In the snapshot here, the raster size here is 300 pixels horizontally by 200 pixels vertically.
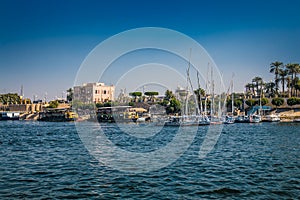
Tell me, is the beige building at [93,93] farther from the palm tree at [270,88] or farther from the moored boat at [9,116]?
the palm tree at [270,88]

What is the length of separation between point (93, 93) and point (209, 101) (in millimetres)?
66013

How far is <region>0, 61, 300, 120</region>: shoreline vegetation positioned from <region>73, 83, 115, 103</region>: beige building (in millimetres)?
8512

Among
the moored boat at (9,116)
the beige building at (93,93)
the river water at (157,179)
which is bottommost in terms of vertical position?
the river water at (157,179)

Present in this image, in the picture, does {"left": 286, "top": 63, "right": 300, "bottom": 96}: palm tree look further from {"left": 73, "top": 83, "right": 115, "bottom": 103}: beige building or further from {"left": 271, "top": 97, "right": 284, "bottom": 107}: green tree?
{"left": 73, "top": 83, "right": 115, "bottom": 103}: beige building

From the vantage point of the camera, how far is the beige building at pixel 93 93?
531 ft

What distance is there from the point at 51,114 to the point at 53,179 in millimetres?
125876

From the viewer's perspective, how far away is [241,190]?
14375 mm

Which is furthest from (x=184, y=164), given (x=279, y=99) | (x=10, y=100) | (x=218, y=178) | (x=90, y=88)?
(x=10, y=100)

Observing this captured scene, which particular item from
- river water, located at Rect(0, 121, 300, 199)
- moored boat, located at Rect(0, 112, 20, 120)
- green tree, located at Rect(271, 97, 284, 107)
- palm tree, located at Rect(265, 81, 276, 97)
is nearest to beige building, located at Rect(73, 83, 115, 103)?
moored boat, located at Rect(0, 112, 20, 120)

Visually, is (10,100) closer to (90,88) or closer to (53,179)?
(90,88)

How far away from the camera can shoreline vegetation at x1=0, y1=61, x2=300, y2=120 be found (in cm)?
10607

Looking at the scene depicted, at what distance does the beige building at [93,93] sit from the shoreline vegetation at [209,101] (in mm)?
8512

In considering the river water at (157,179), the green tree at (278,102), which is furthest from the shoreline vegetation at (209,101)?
the river water at (157,179)

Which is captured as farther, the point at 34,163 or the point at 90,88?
the point at 90,88
